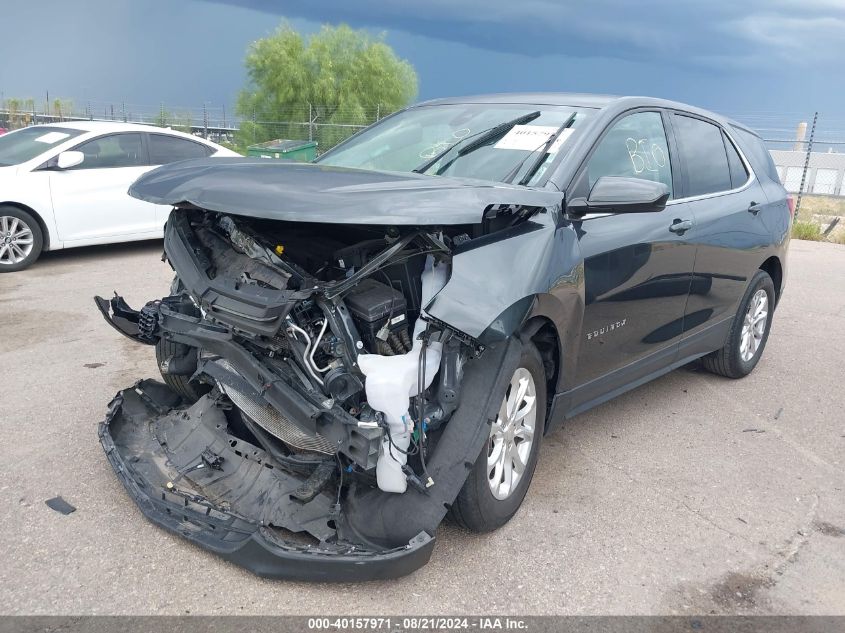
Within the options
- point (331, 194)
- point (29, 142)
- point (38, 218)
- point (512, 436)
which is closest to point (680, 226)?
point (512, 436)

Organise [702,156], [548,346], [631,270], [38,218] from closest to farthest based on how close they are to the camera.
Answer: [548,346] < [631,270] < [702,156] < [38,218]

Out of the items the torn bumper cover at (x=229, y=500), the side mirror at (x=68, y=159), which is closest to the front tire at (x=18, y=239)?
the side mirror at (x=68, y=159)

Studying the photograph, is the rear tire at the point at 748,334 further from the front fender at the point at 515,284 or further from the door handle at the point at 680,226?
the front fender at the point at 515,284

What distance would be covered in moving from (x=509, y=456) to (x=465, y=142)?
62.3 inches

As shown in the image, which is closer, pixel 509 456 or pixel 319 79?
pixel 509 456

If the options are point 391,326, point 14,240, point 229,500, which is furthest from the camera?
point 14,240

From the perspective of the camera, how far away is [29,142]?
8.38m

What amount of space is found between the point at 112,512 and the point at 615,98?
3154 mm

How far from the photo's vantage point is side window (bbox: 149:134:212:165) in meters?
8.86

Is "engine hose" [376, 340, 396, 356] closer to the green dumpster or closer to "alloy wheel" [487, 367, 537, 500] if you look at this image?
"alloy wheel" [487, 367, 537, 500]

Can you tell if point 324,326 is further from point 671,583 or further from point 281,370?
point 671,583

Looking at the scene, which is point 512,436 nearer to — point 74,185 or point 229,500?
point 229,500

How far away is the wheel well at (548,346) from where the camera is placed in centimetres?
314

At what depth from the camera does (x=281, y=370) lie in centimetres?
285
